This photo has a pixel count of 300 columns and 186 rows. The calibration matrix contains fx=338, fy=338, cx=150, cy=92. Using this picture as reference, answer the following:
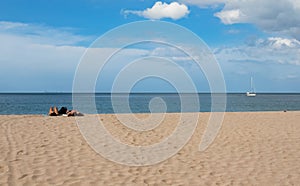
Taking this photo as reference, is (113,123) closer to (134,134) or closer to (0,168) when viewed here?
(134,134)

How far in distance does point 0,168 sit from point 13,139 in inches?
116

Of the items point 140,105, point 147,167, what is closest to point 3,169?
point 147,167

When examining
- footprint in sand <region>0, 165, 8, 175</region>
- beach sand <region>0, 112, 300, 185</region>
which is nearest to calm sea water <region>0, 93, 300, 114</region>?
beach sand <region>0, 112, 300, 185</region>

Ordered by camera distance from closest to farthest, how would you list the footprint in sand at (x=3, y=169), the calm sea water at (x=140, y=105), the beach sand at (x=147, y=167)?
the beach sand at (x=147, y=167), the footprint in sand at (x=3, y=169), the calm sea water at (x=140, y=105)

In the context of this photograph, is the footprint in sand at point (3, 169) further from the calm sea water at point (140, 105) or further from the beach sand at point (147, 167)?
the calm sea water at point (140, 105)

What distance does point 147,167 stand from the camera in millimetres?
6637

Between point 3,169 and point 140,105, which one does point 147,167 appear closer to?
point 3,169

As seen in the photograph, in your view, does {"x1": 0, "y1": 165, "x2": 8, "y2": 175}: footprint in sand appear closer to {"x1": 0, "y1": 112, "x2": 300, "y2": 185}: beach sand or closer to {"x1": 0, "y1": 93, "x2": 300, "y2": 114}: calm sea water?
{"x1": 0, "y1": 112, "x2": 300, "y2": 185}: beach sand

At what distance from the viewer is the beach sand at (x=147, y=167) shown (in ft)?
18.7

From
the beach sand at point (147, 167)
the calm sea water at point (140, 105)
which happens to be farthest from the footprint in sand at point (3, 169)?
the calm sea water at point (140, 105)

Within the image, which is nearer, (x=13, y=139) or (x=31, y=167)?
(x=31, y=167)

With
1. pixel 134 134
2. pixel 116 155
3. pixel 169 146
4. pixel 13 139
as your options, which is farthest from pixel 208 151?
pixel 13 139

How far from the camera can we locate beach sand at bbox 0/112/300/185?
225 inches

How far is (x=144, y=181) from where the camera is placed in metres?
5.67
